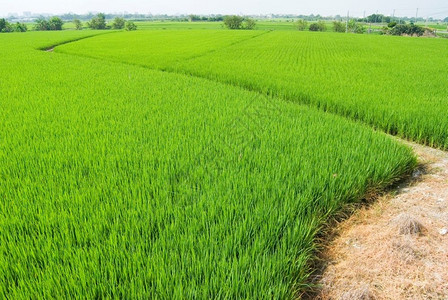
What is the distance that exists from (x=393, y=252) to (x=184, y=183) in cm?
160

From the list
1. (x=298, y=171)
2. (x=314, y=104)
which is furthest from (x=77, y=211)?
(x=314, y=104)

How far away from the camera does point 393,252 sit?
2064 millimetres

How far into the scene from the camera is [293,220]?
6.97ft

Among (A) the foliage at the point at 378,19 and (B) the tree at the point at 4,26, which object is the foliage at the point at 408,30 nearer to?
(B) the tree at the point at 4,26

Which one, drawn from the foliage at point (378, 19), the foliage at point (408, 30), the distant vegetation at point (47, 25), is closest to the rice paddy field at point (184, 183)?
the foliage at point (408, 30)

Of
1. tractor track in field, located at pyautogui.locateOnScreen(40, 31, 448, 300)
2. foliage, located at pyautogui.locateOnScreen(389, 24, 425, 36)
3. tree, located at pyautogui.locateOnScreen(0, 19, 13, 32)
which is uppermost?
tree, located at pyautogui.locateOnScreen(0, 19, 13, 32)

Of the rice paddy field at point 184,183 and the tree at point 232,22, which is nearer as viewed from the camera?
the rice paddy field at point 184,183

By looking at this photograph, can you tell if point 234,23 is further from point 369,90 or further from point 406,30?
point 369,90

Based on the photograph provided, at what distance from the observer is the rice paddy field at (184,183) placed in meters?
1.58

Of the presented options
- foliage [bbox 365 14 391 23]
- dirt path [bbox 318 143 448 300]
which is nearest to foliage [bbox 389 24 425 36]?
dirt path [bbox 318 143 448 300]

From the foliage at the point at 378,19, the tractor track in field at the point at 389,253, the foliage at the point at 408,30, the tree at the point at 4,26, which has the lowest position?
the tractor track in field at the point at 389,253

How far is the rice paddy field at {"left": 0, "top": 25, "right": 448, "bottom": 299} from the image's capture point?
158 centimetres

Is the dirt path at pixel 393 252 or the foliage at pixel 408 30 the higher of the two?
the foliage at pixel 408 30

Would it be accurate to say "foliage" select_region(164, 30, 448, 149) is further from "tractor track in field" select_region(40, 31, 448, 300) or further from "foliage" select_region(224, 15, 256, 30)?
"foliage" select_region(224, 15, 256, 30)
